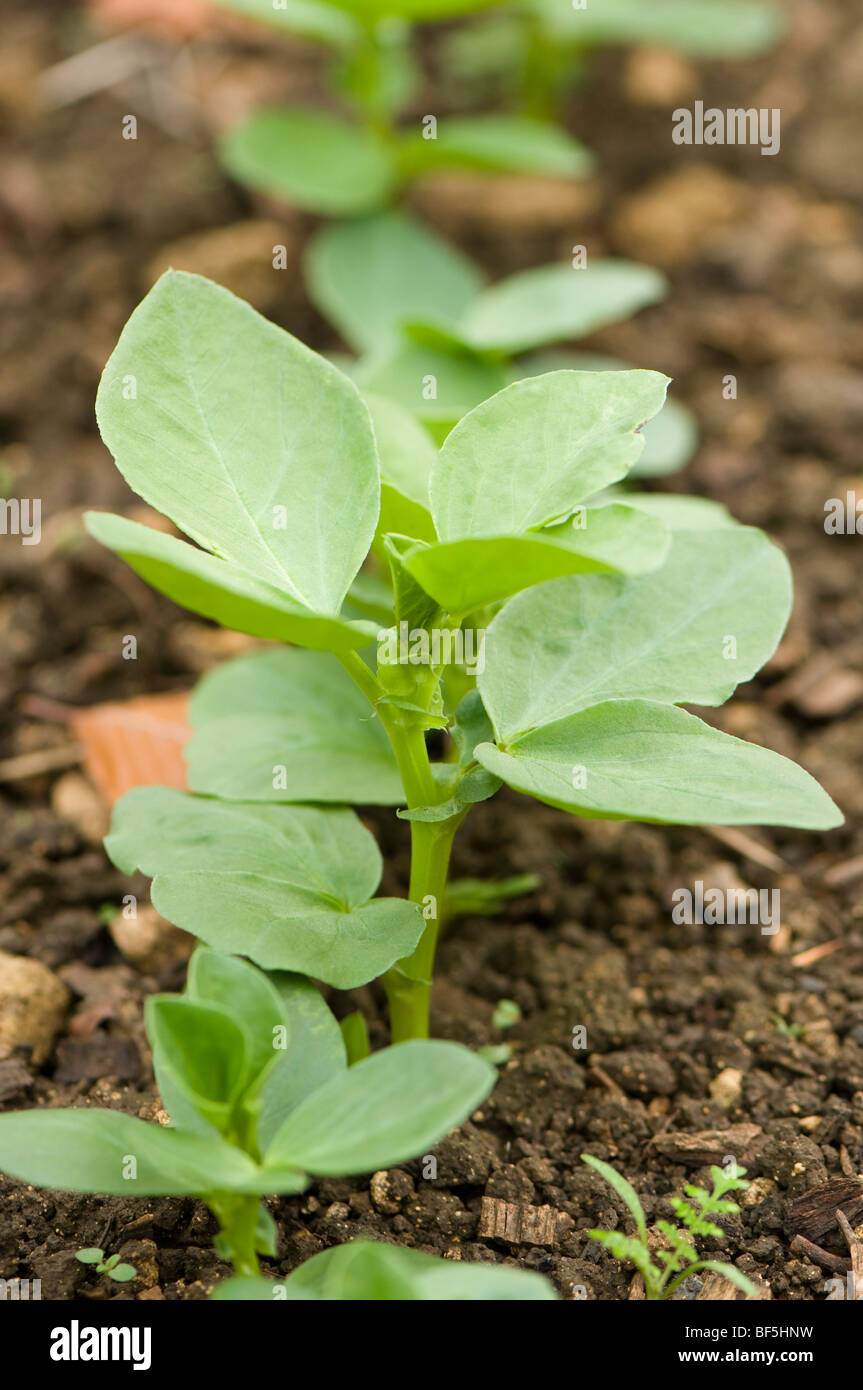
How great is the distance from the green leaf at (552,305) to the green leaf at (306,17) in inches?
29.4

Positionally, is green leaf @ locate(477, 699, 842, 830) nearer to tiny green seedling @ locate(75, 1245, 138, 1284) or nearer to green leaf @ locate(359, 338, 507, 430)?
tiny green seedling @ locate(75, 1245, 138, 1284)

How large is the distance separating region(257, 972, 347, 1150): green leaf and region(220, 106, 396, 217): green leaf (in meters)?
1.80

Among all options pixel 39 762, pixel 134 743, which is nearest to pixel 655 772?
pixel 134 743

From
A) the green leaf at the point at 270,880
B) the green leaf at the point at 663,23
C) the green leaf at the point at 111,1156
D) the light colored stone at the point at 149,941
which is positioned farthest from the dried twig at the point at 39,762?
the green leaf at the point at 663,23

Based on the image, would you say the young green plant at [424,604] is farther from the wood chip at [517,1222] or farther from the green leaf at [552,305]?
the green leaf at [552,305]

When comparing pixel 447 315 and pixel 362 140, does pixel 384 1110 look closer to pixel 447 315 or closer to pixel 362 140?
pixel 447 315

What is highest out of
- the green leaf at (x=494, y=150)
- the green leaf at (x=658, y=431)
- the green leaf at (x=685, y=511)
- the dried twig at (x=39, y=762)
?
the green leaf at (x=494, y=150)

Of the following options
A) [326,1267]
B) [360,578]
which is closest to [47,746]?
[360,578]

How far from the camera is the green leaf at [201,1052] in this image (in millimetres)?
993

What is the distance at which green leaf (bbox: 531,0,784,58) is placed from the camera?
2688 mm

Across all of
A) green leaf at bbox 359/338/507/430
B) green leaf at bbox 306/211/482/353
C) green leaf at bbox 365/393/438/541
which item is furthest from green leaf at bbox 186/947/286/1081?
green leaf at bbox 306/211/482/353

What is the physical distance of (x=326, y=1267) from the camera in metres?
1.08

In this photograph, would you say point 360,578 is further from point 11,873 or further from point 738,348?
point 738,348

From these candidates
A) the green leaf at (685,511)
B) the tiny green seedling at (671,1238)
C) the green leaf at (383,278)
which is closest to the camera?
the tiny green seedling at (671,1238)
